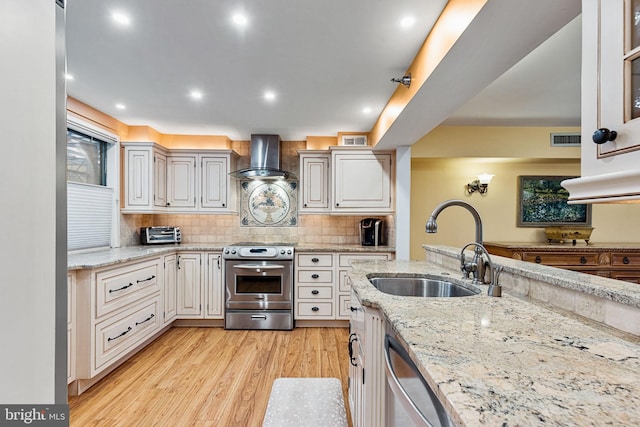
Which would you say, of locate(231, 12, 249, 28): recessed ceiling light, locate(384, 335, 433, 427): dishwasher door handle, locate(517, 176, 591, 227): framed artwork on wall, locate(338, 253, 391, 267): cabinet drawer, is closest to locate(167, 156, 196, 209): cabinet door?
locate(338, 253, 391, 267): cabinet drawer

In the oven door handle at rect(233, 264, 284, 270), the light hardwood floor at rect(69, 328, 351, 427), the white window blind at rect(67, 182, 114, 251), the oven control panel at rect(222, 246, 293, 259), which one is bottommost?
the light hardwood floor at rect(69, 328, 351, 427)

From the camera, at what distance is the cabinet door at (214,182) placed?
3.68m

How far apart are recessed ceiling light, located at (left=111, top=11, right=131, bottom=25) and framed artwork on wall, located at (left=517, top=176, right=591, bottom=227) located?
4.68 m

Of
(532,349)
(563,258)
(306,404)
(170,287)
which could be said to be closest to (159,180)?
(170,287)

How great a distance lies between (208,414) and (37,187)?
190 centimetres

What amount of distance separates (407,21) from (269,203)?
9.46 ft

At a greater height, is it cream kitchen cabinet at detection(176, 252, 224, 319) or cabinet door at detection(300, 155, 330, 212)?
cabinet door at detection(300, 155, 330, 212)

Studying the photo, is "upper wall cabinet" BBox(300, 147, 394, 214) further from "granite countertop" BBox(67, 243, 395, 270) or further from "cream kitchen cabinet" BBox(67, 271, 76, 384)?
"cream kitchen cabinet" BBox(67, 271, 76, 384)

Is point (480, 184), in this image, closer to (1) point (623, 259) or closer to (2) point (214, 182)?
(1) point (623, 259)

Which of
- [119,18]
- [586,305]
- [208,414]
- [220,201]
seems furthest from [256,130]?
[586,305]

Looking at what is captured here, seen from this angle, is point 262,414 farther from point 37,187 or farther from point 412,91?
point 412,91

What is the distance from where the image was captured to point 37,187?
0.56 metres

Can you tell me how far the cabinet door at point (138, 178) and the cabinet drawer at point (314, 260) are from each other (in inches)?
74.3

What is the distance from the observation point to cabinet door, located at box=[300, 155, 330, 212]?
3686 mm
